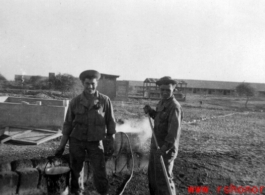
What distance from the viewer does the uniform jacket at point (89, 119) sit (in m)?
3.19

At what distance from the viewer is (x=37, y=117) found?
7.80 meters

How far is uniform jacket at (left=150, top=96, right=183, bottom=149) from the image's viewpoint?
303 cm

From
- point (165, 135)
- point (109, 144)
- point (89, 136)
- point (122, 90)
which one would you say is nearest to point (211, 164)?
point (165, 135)

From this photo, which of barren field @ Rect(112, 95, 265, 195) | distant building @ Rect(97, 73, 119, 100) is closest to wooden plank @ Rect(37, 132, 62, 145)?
barren field @ Rect(112, 95, 265, 195)

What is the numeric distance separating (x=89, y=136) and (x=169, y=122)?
3.56ft

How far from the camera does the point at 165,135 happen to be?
3.32 m

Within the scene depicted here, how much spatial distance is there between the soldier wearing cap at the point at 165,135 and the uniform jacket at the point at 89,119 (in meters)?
0.69

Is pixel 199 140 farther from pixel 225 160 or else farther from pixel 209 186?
pixel 209 186

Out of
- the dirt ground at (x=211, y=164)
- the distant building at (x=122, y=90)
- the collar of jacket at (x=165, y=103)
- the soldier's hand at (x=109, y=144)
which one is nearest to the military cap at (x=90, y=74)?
the soldier's hand at (x=109, y=144)

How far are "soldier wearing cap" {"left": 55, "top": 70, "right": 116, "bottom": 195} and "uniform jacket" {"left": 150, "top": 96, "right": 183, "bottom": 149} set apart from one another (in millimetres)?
665

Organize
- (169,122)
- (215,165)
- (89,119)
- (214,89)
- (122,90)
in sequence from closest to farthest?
(169,122) → (89,119) → (215,165) → (122,90) → (214,89)

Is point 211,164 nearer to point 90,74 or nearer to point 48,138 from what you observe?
point 90,74

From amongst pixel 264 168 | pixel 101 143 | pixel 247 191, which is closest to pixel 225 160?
pixel 264 168

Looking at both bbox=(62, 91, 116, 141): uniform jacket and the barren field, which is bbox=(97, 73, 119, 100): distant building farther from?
bbox=(62, 91, 116, 141): uniform jacket
